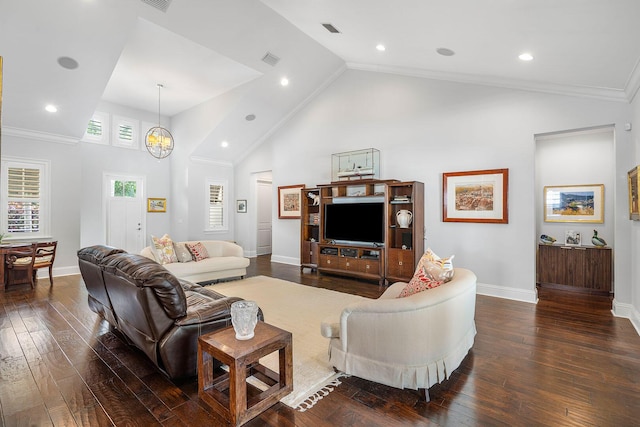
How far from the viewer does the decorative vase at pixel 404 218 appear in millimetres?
5414

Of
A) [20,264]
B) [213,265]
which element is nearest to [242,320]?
[213,265]

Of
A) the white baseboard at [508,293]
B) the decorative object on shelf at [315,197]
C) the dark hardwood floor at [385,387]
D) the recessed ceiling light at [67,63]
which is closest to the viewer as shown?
the dark hardwood floor at [385,387]

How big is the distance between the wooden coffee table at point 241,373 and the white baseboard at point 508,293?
12.8 feet

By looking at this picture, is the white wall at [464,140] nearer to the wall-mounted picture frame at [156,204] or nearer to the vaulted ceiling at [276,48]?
the vaulted ceiling at [276,48]

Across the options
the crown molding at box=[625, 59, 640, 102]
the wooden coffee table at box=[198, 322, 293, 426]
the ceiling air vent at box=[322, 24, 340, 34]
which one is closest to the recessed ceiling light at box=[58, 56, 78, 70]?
the ceiling air vent at box=[322, 24, 340, 34]

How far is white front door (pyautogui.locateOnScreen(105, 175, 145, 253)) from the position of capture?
24.7 feet

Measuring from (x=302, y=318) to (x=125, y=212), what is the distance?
6152mm

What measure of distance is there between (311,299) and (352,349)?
7.41 ft

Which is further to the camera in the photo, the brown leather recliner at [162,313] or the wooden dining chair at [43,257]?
the wooden dining chair at [43,257]

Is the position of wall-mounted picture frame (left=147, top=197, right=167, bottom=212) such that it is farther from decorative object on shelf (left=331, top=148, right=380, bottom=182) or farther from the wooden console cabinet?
the wooden console cabinet

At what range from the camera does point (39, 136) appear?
609cm

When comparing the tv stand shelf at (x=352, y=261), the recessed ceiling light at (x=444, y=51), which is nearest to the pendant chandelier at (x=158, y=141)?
the tv stand shelf at (x=352, y=261)

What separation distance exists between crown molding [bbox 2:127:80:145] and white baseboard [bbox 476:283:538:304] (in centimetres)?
819

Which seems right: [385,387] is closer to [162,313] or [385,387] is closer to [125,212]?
[162,313]
